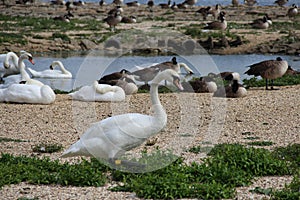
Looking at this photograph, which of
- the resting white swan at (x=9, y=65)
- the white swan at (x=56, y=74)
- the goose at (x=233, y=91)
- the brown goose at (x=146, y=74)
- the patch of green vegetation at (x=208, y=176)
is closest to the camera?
the patch of green vegetation at (x=208, y=176)

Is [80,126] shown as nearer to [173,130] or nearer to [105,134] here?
[173,130]

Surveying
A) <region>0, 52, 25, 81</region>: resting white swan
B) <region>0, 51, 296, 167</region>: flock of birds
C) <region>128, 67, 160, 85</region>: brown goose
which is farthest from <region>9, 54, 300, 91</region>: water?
<region>128, 67, 160, 85</region>: brown goose

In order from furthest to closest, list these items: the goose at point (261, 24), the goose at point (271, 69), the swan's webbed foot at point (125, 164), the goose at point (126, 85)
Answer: the goose at point (261, 24), the goose at point (271, 69), the goose at point (126, 85), the swan's webbed foot at point (125, 164)

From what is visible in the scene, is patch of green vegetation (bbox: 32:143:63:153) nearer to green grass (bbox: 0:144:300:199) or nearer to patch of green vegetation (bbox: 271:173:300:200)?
green grass (bbox: 0:144:300:199)

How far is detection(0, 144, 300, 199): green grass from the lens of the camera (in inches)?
261

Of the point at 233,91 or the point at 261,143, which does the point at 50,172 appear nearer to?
the point at 261,143

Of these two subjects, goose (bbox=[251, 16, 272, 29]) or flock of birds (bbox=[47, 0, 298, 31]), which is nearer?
flock of birds (bbox=[47, 0, 298, 31])

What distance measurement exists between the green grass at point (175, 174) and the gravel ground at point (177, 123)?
140 millimetres

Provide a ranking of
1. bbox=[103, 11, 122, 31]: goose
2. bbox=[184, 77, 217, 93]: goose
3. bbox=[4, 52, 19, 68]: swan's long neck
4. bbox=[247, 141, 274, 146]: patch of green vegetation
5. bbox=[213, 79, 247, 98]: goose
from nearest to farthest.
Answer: bbox=[247, 141, 274, 146]: patch of green vegetation → bbox=[213, 79, 247, 98]: goose → bbox=[184, 77, 217, 93]: goose → bbox=[4, 52, 19, 68]: swan's long neck → bbox=[103, 11, 122, 31]: goose

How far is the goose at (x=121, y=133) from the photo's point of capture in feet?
23.7

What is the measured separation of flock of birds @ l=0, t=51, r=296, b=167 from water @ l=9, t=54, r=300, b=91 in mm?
2432

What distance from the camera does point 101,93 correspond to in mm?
13820

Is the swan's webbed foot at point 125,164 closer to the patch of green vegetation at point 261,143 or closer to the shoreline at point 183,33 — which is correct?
the patch of green vegetation at point 261,143

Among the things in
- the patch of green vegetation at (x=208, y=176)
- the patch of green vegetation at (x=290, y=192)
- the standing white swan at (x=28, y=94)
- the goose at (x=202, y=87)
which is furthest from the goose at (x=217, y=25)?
the patch of green vegetation at (x=290, y=192)
